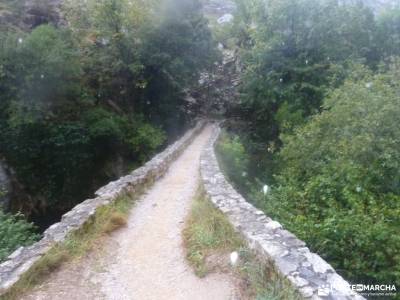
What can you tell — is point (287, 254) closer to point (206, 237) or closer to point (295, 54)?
point (206, 237)

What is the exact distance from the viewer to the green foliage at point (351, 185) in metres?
6.52

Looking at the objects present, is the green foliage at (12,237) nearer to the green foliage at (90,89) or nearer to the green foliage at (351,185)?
the green foliage at (351,185)

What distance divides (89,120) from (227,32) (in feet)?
59.5

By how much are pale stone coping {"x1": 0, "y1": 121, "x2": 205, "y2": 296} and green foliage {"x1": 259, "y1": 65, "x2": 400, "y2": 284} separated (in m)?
3.48

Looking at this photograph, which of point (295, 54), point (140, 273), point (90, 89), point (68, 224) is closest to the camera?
point (140, 273)

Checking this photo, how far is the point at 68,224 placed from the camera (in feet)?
21.4

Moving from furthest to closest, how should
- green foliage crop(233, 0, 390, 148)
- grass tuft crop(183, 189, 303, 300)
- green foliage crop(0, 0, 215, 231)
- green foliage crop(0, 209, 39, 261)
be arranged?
green foliage crop(233, 0, 390, 148) → green foliage crop(0, 0, 215, 231) → green foliage crop(0, 209, 39, 261) → grass tuft crop(183, 189, 303, 300)

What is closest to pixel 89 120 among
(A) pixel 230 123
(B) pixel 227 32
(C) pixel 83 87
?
(C) pixel 83 87

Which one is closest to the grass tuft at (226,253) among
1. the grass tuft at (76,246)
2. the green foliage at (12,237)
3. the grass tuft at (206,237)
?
the grass tuft at (206,237)

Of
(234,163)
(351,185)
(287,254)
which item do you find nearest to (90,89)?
(234,163)

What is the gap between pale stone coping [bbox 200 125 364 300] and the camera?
3881mm

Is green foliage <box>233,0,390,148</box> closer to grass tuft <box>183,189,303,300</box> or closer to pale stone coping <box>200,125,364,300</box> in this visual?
grass tuft <box>183,189,303,300</box>

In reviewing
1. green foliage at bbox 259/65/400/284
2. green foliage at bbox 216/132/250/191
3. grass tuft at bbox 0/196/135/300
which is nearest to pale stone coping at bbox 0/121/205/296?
grass tuft at bbox 0/196/135/300

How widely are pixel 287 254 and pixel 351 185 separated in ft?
16.8
